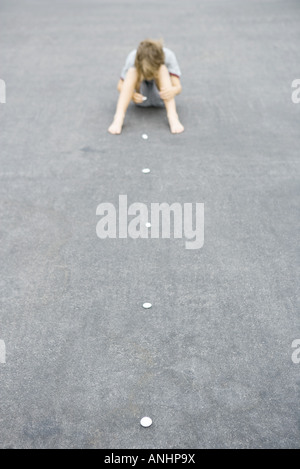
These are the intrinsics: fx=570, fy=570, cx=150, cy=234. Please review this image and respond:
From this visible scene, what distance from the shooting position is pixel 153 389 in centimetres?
144

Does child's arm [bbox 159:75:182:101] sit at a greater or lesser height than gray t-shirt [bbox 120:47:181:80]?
lesser

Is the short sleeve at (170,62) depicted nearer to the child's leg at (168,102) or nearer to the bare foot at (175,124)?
the child's leg at (168,102)

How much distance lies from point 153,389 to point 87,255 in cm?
65

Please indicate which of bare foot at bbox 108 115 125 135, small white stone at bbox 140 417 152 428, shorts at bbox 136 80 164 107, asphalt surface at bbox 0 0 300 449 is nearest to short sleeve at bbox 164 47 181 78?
shorts at bbox 136 80 164 107

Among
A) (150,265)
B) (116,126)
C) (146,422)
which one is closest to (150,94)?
(116,126)

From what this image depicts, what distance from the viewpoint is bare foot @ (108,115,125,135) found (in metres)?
2.79

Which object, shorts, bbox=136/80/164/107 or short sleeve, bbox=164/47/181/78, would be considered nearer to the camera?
short sleeve, bbox=164/47/181/78

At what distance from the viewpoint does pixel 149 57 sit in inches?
108

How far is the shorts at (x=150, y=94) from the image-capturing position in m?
2.96

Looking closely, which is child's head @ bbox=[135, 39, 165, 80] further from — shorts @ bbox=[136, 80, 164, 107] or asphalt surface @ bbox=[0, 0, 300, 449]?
asphalt surface @ bbox=[0, 0, 300, 449]

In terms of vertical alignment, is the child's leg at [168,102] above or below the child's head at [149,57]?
below

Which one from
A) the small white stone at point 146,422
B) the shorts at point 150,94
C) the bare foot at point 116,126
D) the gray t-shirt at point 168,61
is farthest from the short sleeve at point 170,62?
the small white stone at point 146,422

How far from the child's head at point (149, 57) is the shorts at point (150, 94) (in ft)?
0.50

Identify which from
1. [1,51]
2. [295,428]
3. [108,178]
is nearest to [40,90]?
[1,51]
